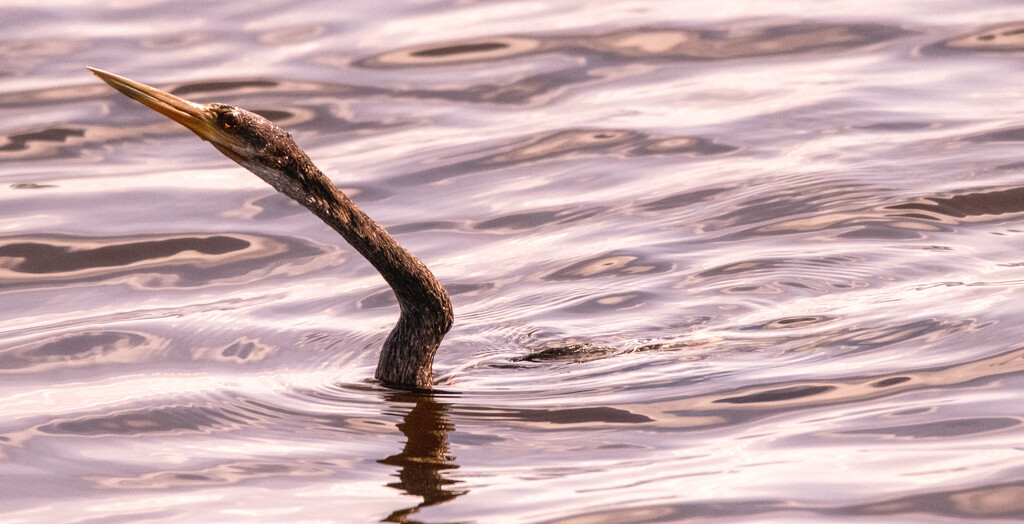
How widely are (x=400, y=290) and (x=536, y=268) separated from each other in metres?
1.91

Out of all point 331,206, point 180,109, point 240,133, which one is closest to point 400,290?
point 331,206

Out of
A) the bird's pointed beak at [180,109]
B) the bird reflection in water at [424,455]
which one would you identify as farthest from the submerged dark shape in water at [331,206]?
the bird reflection in water at [424,455]

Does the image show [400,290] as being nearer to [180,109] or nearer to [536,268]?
[180,109]

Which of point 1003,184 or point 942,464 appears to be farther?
point 1003,184

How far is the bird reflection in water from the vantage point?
4164mm

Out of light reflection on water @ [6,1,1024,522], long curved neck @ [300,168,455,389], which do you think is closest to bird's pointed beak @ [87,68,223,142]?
long curved neck @ [300,168,455,389]

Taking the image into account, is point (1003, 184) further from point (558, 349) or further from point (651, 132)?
point (558, 349)

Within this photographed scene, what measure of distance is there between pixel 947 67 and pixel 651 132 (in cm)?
275

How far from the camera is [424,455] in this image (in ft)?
14.8

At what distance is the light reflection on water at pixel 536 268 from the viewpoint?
4.36 meters

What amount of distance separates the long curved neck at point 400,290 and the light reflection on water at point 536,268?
12 cm

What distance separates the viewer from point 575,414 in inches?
189

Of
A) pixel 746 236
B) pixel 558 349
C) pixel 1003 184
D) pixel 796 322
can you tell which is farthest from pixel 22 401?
pixel 1003 184

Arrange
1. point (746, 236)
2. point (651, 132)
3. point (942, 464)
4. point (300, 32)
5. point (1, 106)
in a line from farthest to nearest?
point (300, 32) < point (1, 106) < point (651, 132) < point (746, 236) < point (942, 464)
